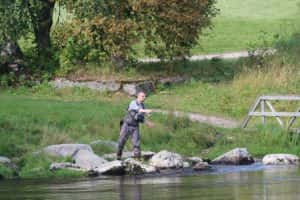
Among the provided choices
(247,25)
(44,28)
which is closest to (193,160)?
(44,28)

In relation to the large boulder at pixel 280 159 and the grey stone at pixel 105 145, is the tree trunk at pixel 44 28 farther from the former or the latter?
the large boulder at pixel 280 159

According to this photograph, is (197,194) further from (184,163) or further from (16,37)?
(16,37)

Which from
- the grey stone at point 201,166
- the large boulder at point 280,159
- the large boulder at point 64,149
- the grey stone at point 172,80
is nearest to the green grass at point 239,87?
the grey stone at point 172,80

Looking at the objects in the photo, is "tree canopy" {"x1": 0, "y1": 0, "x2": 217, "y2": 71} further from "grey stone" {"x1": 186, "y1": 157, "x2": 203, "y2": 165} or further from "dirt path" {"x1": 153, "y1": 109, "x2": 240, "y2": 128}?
"grey stone" {"x1": 186, "y1": 157, "x2": 203, "y2": 165}

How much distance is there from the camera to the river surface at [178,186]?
866 inches

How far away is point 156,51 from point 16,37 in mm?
5355

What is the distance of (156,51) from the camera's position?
147 ft

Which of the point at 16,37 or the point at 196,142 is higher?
the point at 16,37

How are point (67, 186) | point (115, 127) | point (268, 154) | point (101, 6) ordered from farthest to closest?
1. point (101, 6)
2. point (115, 127)
3. point (268, 154)
4. point (67, 186)

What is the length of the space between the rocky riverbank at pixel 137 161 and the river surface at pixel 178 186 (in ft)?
1.89

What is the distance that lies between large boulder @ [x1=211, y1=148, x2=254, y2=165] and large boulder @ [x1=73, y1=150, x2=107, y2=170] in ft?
10.2

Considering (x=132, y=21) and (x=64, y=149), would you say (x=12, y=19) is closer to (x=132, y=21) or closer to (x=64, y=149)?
(x=132, y=21)

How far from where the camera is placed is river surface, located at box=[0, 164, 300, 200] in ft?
72.1

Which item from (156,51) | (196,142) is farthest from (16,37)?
(196,142)
